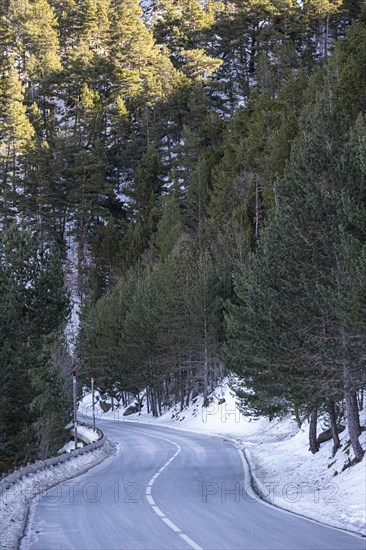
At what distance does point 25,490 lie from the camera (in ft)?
58.6

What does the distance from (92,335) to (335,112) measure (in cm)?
5491

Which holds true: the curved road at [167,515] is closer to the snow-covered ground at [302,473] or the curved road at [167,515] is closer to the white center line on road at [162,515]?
the white center line on road at [162,515]

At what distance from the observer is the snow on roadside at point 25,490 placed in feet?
40.5

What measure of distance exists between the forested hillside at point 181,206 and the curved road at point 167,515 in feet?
12.6

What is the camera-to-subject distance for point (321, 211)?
18.0 metres

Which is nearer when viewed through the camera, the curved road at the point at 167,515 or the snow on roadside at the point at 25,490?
the curved road at the point at 167,515

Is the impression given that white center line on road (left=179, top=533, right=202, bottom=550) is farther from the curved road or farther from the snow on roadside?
the snow on roadside

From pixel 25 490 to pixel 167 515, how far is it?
17.8 ft

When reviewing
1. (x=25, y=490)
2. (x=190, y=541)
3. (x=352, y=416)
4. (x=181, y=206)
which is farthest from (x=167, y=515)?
(x=181, y=206)

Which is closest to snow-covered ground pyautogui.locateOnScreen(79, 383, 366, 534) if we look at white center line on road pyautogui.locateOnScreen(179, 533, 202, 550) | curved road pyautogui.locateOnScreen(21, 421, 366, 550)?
curved road pyautogui.locateOnScreen(21, 421, 366, 550)

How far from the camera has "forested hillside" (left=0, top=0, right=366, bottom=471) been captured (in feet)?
59.7

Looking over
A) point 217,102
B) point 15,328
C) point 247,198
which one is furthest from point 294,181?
point 217,102

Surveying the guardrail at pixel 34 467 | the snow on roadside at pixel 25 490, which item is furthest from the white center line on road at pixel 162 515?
the guardrail at pixel 34 467

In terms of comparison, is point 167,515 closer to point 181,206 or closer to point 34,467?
point 34,467
